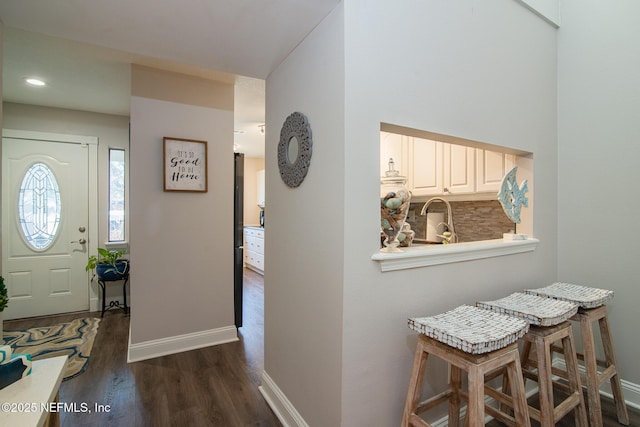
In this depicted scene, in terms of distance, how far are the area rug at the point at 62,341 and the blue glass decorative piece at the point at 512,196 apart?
335 cm

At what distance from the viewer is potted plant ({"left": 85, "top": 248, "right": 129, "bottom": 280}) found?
3.59m

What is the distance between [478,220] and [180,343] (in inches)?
115

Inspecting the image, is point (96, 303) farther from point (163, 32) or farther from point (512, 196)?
point (512, 196)

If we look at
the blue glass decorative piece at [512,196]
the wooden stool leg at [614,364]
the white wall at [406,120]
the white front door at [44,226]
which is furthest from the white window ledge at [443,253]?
the white front door at [44,226]

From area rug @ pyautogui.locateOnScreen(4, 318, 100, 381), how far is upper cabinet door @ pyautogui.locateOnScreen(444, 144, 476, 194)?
10.9ft

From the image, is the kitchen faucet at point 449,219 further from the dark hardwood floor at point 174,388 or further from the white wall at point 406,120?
the dark hardwood floor at point 174,388

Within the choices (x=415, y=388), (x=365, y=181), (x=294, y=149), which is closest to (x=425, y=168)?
(x=294, y=149)

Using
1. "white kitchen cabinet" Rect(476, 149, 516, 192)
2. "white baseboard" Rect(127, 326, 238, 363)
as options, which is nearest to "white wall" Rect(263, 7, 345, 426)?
"white baseboard" Rect(127, 326, 238, 363)

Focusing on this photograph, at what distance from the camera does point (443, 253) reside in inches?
64.0

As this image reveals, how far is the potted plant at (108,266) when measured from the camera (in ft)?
11.8

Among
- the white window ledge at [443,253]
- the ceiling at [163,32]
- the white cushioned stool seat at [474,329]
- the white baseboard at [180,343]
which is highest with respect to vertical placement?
the ceiling at [163,32]

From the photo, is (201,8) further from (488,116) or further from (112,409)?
(112,409)

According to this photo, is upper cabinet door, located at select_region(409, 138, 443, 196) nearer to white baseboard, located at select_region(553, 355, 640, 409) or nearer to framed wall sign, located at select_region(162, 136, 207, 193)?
white baseboard, located at select_region(553, 355, 640, 409)

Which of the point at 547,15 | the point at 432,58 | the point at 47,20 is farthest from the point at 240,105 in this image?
the point at 547,15
